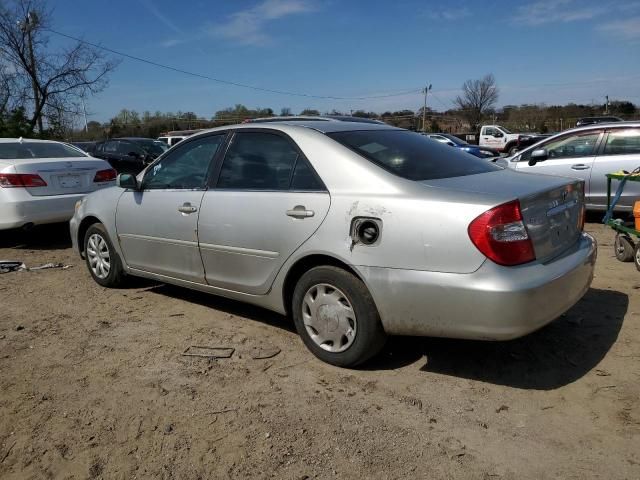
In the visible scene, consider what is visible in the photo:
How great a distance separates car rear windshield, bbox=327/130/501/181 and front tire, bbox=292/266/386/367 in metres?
0.75

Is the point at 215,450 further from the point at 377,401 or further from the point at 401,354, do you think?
the point at 401,354

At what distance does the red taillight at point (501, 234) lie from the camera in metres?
2.79

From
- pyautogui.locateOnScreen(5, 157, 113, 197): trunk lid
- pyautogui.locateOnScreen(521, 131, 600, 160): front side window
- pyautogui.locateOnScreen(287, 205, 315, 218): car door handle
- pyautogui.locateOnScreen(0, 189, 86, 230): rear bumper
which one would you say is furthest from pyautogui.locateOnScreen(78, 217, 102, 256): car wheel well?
pyautogui.locateOnScreen(521, 131, 600, 160): front side window

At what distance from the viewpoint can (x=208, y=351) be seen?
151 inches

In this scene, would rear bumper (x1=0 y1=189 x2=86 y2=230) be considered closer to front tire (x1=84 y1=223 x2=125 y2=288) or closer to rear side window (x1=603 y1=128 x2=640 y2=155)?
front tire (x1=84 y1=223 x2=125 y2=288)

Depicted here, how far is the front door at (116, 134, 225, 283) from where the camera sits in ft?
13.8

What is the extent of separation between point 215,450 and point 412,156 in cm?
217

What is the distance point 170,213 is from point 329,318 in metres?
1.71

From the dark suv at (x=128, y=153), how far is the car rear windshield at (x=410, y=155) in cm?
1330

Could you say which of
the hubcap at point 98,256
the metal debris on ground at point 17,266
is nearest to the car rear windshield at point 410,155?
the hubcap at point 98,256

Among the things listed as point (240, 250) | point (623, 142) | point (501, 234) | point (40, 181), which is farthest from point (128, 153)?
point (501, 234)

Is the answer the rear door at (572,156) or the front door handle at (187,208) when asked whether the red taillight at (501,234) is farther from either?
the rear door at (572,156)

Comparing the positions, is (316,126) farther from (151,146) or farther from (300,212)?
(151,146)

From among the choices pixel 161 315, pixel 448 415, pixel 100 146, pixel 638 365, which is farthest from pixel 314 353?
pixel 100 146
